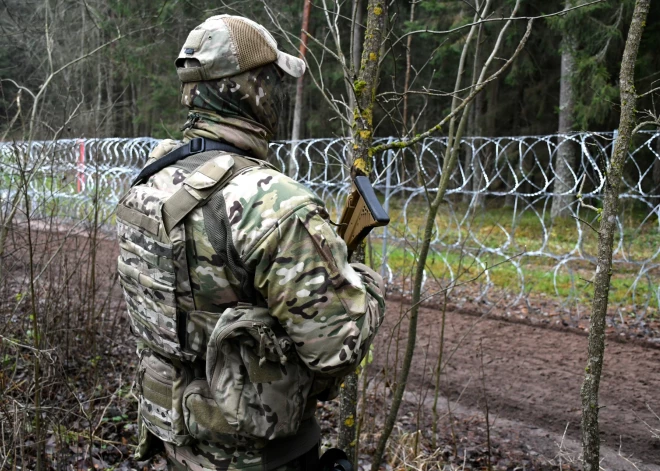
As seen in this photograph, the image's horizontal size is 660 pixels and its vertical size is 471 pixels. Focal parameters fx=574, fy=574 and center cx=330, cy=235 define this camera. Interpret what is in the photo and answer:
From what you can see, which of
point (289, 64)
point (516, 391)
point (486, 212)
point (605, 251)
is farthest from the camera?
point (486, 212)

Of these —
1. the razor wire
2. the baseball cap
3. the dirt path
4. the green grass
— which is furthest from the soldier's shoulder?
the green grass

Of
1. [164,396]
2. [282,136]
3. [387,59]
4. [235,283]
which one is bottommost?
[282,136]

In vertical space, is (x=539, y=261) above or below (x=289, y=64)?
below

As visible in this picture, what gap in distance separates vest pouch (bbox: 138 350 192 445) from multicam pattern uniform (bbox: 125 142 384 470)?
1.18 feet

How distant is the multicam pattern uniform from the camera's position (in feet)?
5.11

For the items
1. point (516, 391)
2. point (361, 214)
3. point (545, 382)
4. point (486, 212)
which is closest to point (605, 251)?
point (361, 214)

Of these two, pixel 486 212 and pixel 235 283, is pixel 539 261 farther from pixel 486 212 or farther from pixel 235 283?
pixel 235 283

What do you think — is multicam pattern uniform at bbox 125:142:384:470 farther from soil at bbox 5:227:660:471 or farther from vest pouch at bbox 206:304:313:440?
soil at bbox 5:227:660:471

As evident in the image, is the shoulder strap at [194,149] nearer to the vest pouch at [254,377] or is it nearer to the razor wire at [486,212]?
the vest pouch at [254,377]

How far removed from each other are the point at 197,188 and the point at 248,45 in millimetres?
495

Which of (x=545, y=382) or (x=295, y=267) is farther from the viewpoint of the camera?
(x=545, y=382)

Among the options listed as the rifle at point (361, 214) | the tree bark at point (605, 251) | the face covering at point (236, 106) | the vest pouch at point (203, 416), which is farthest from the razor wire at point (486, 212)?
the vest pouch at point (203, 416)

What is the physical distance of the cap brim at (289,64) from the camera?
1871mm

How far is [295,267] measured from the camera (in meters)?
1.56
